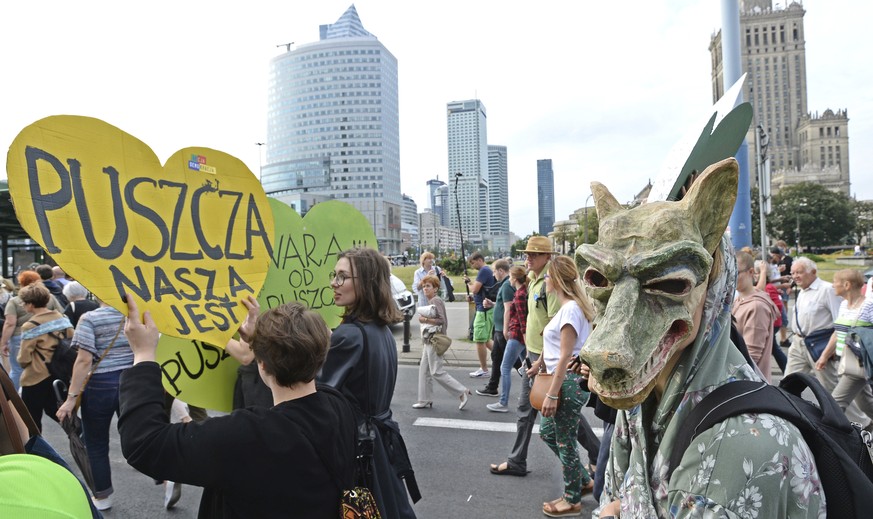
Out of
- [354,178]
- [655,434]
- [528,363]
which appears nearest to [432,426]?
[528,363]

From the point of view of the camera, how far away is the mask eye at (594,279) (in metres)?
1.20

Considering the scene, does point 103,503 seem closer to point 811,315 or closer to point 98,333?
point 98,333

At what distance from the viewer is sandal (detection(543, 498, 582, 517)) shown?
3.66 meters

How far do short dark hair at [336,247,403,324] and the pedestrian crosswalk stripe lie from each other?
3367mm

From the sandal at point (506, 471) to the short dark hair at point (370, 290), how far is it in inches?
94.1

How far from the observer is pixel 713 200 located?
116 cm

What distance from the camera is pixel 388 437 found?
95.3 inches

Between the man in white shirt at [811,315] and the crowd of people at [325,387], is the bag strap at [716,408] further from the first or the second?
the man in white shirt at [811,315]

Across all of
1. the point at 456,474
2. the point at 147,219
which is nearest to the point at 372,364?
the point at 147,219

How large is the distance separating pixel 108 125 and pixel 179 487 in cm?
333

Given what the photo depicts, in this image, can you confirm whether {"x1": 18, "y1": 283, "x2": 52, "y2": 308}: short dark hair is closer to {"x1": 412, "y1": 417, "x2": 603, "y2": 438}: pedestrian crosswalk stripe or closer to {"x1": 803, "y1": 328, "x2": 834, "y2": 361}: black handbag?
{"x1": 412, "y1": 417, "x2": 603, "y2": 438}: pedestrian crosswalk stripe

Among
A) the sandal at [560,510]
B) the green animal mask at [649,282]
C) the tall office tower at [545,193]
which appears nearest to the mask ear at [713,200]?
the green animal mask at [649,282]

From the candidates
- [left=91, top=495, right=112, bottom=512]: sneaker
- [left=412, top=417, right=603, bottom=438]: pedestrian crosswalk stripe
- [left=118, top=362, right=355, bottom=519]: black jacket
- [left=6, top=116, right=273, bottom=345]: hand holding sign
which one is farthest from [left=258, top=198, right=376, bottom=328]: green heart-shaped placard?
[left=412, top=417, right=603, bottom=438]: pedestrian crosswalk stripe

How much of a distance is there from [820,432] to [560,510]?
9.96 feet
